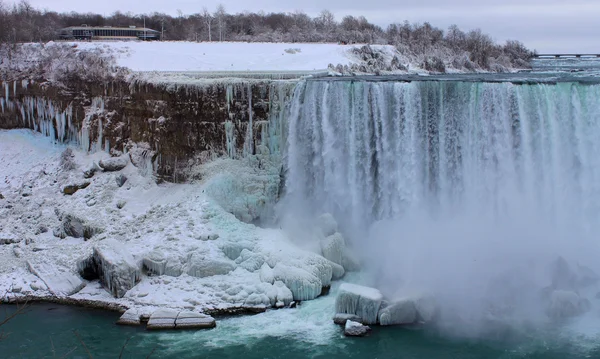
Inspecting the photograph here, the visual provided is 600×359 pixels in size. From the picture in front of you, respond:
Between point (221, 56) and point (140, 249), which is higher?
point (221, 56)

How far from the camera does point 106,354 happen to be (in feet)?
50.0

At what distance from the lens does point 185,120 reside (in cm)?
2314

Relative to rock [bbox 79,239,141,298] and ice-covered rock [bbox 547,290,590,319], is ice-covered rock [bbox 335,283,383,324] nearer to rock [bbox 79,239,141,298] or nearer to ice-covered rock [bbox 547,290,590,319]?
ice-covered rock [bbox 547,290,590,319]

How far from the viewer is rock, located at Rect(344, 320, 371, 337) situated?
623 inches

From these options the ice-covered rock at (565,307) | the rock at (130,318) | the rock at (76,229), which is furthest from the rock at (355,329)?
the rock at (76,229)

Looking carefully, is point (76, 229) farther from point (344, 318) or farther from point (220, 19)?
point (220, 19)

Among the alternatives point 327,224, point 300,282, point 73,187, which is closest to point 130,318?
point 300,282

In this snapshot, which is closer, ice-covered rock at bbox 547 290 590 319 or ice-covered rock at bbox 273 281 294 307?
ice-covered rock at bbox 547 290 590 319

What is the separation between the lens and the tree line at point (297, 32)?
37.6 meters

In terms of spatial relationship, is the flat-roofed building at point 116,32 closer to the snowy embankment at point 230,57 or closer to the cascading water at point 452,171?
the snowy embankment at point 230,57

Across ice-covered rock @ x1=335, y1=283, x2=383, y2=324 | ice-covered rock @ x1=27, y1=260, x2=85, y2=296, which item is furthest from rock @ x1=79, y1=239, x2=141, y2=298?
ice-covered rock @ x1=335, y1=283, x2=383, y2=324

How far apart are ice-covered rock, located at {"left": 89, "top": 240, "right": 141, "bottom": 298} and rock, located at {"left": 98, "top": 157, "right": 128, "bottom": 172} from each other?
5541 millimetres

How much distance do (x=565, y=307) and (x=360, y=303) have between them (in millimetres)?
5137

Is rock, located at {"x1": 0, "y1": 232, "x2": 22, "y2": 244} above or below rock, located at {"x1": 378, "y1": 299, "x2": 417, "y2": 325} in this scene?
above
